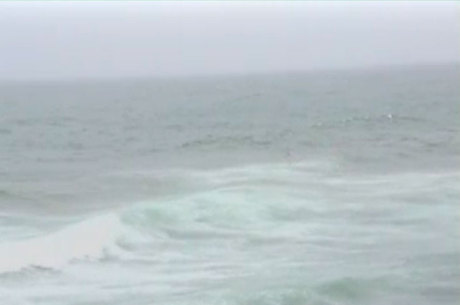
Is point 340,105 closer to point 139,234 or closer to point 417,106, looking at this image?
point 417,106

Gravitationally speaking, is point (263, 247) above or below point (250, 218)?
below

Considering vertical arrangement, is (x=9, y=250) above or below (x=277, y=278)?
above

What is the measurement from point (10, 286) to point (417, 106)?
4862 cm

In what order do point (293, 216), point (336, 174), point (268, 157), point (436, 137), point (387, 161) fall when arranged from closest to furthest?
point (293, 216) < point (336, 174) < point (387, 161) < point (268, 157) < point (436, 137)

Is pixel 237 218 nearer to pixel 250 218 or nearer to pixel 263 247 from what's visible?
pixel 250 218

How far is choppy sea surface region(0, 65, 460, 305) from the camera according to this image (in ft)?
55.7

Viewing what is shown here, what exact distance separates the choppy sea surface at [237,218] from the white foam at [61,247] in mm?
34

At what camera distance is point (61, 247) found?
20609mm

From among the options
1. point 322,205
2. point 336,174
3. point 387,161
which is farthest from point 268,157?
point 322,205

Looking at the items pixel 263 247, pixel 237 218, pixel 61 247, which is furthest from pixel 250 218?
pixel 61 247

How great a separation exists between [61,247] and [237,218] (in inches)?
164

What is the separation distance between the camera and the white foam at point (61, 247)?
19189mm

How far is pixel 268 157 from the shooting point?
3750 centimetres

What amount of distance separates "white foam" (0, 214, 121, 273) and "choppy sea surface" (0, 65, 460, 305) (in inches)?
1.3
